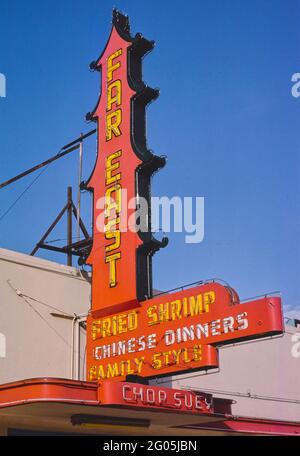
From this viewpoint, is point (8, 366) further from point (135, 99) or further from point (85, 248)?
point (135, 99)

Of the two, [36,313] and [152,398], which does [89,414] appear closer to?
[152,398]

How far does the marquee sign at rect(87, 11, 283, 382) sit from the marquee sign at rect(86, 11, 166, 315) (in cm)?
3

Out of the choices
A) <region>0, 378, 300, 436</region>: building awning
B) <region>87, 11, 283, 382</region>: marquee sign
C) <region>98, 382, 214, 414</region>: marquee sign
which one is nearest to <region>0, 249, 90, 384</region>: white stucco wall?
<region>0, 378, 300, 436</region>: building awning

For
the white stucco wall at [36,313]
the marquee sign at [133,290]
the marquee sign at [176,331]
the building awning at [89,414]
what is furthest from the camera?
the white stucco wall at [36,313]

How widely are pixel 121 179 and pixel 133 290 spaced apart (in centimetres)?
351

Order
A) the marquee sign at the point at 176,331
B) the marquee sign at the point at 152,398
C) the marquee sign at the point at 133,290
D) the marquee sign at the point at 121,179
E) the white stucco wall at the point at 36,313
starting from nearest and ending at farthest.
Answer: the marquee sign at the point at 176,331 → the marquee sign at the point at 152,398 → the marquee sign at the point at 133,290 → the marquee sign at the point at 121,179 → the white stucco wall at the point at 36,313

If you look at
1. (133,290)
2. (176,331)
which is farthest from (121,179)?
(176,331)

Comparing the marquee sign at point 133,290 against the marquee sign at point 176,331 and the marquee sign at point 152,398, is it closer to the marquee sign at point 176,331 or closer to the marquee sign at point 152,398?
the marquee sign at point 176,331

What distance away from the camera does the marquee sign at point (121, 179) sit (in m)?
19.7

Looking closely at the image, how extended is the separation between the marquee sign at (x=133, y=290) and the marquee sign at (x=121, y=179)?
0.10ft

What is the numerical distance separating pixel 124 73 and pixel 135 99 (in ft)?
3.81

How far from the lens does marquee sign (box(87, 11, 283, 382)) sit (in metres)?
17.1

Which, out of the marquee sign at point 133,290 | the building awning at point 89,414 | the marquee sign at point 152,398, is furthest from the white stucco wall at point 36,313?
Answer: the marquee sign at point 152,398
